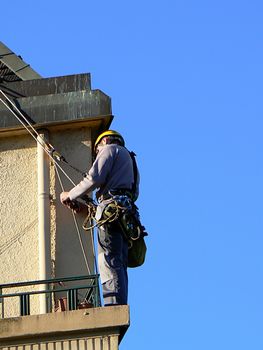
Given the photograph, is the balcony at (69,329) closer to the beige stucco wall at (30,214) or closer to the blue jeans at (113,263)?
the blue jeans at (113,263)

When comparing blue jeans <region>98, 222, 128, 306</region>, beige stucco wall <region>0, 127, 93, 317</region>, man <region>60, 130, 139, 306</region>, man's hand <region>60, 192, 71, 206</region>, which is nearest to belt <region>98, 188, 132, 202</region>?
man <region>60, 130, 139, 306</region>

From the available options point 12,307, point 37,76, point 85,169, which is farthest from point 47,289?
point 37,76

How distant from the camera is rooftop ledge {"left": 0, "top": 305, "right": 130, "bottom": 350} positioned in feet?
49.9

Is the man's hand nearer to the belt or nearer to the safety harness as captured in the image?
the safety harness

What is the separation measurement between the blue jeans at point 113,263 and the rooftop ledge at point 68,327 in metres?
0.58

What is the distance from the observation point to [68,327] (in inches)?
600

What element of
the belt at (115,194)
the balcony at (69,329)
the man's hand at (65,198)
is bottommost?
the balcony at (69,329)

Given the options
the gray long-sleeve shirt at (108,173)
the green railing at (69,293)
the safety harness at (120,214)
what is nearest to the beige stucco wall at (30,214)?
the safety harness at (120,214)

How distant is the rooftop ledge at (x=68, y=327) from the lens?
49.9 ft

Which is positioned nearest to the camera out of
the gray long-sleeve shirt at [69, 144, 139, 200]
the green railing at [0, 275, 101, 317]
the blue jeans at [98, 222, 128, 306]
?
the green railing at [0, 275, 101, 317]

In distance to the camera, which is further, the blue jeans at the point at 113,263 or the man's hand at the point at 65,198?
the man's hand at the point at 65,198

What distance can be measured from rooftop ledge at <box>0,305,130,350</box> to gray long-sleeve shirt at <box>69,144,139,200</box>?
162cm

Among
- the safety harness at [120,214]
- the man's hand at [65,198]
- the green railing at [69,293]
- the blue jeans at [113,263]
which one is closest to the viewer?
the green railing at [69,293]

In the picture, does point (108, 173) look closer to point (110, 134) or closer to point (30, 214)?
point (110, 134)
